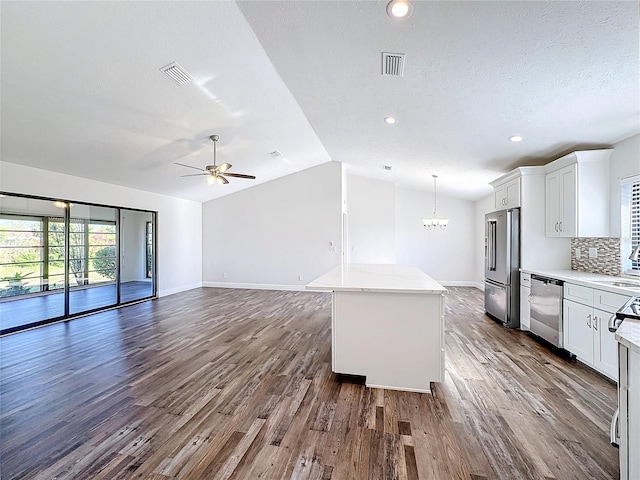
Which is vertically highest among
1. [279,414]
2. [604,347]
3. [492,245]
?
[492,245]

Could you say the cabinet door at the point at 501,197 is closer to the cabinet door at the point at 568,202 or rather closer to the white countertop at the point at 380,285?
the cabinet door at the point at 568,202

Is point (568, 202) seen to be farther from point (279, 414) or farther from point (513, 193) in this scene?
point (279, 414)

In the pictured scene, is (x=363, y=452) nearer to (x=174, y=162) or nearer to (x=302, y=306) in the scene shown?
(x=302, y=306)

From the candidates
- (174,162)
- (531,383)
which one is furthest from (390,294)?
(174,162)

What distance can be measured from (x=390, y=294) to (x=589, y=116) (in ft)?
8.51

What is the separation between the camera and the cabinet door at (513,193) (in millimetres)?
4370

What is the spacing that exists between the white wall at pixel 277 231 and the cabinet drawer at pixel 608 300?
5228 mm

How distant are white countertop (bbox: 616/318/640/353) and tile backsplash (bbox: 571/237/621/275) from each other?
8.28 ft

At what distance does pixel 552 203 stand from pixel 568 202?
1.19ft

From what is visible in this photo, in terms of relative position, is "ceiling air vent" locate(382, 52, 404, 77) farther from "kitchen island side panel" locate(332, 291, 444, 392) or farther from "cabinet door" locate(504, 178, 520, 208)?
"cabinet door" locate(504, 178, 520, 208)

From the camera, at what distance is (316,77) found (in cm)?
308

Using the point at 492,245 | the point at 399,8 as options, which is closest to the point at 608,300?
the point at 492,245

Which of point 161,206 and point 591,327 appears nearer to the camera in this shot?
point 591,327

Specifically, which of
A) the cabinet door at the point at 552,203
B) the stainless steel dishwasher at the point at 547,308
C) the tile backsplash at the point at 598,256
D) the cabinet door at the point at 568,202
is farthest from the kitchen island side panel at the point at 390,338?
the cabinet door at the point at 552,203
